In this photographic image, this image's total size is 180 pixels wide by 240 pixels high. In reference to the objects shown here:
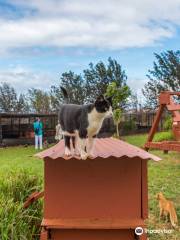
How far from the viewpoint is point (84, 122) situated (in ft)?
12.1

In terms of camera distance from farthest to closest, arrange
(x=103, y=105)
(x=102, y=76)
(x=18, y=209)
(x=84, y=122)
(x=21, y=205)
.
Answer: (x=102, y=76) < (x=21, y=205) < (x=18, y=209) < (x=84, y=122) < (x=103, y=105)

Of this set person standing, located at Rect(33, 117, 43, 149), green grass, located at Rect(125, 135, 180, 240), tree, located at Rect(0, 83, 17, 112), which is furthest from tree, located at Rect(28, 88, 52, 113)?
green grass, located at Rect(125, 135, 180, 240)

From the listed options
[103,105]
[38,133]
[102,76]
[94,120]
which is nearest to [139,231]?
[94,120]

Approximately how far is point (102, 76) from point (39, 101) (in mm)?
3932

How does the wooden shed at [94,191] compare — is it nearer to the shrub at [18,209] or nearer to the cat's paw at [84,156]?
the cat's paw at [84,156]

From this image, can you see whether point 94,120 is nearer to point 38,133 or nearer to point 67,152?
point 67,152

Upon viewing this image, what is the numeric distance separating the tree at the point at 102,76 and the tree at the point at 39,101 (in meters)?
2.64

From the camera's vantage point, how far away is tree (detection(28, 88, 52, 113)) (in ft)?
83.3

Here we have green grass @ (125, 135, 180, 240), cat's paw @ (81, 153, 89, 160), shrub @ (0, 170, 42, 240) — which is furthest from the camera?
green grass @ (125, 135, 180, 240)

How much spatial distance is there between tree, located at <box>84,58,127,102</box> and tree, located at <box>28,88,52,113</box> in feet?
8.65

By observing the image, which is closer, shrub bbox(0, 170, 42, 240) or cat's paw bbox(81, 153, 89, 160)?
cat's paw bbox(81, 153, 89, 160)

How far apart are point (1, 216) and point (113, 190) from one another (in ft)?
4.18

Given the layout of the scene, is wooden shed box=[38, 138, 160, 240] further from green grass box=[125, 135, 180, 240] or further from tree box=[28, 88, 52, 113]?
tree box=[28, 88, 52, 113]

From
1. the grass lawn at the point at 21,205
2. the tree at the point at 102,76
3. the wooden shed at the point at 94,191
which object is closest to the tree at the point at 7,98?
the tree at the point at 102,76
